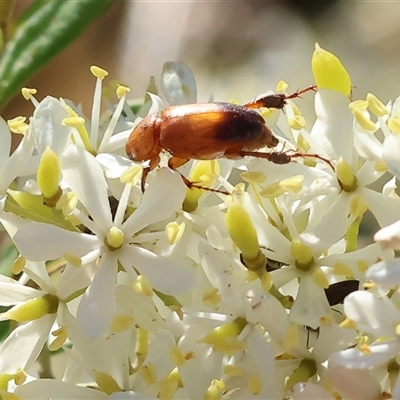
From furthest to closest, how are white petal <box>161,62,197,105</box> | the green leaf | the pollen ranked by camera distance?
the green leaf < white petal <box>161,62,197,105</box> < the pollen

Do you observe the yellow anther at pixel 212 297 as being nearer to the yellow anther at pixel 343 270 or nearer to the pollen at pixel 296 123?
the yellow anther at pixel 343 270

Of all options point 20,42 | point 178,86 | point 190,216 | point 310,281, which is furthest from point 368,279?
point 20,42

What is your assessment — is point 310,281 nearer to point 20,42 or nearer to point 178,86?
point 178,86

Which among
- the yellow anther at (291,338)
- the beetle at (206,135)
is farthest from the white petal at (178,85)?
the yellow anther at (291,338)

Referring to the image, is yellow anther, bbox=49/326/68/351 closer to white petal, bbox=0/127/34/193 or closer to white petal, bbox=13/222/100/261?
white petal, bbox=13/222/100/261

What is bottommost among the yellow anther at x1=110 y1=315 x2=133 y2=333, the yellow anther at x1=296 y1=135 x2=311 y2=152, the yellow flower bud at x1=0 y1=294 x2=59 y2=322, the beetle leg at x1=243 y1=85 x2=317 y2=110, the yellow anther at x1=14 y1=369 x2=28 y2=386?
the yellow anther at x1=14 y1=369 x2=28 y2=386

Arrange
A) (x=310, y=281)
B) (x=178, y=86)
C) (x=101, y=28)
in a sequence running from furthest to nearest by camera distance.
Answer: (x=101, y=28) → (x=178, y=86) → (x=310, y=281)

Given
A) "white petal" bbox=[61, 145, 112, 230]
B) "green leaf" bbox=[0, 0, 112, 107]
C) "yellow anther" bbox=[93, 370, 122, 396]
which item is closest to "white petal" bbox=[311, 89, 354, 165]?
"white petal" bbox=[61, 145, 112, 230]
